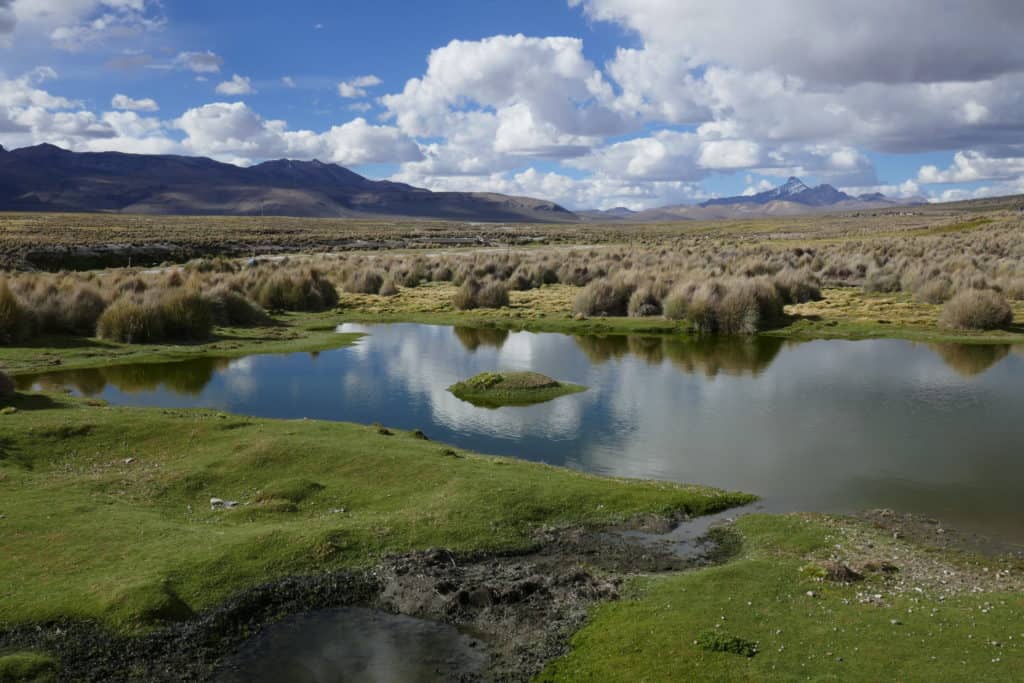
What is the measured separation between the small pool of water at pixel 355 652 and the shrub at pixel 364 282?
53562mm

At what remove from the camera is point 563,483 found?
17.2m

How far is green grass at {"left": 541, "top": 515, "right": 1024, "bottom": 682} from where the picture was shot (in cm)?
940

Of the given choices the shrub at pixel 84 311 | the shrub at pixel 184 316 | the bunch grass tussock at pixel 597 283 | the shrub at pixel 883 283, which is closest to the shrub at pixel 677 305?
the bunch grass tussock at pixel 597 283

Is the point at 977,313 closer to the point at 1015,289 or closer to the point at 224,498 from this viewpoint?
the point at 1015,289

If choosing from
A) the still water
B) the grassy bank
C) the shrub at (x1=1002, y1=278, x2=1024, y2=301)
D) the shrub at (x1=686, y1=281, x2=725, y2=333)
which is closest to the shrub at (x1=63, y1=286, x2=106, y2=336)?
the still water

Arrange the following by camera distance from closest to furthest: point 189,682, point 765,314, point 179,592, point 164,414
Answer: point 189,682, point 179,592, point 164,414, point 765,314

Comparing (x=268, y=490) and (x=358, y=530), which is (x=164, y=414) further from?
(x=358, y=530)

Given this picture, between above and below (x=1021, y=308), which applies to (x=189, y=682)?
below

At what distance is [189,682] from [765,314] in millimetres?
41839

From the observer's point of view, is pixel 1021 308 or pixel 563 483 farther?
pixel 1021 308

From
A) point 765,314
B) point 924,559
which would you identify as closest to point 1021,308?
point 765,314

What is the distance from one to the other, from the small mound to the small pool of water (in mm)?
16559

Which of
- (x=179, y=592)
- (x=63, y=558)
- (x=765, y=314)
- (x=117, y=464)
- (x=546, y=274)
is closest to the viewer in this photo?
(x=179, y=592)

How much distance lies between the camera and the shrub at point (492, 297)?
181ft
